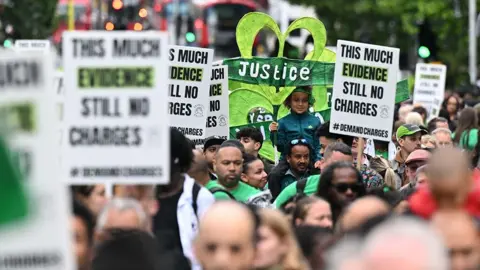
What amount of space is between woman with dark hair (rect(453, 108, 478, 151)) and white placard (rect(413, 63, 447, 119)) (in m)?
9.57

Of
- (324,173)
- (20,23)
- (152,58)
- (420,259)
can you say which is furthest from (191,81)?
(20,23)

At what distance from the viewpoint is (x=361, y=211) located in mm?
8422

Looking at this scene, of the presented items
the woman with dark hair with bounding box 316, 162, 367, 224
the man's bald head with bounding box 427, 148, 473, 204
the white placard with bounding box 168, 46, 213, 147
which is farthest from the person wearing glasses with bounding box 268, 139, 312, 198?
the man's bald head with bounding box 427, 148, 473, 204

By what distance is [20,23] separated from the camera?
36.3 m

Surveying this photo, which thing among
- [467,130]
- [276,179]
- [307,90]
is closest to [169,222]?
[276,179]

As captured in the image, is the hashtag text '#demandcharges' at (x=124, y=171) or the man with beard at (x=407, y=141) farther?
the man with beard at (x=407, y=141)

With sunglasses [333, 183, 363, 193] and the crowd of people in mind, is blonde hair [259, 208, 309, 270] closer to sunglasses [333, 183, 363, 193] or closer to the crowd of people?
the crowd of people

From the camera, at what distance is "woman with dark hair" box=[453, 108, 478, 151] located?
701 inches

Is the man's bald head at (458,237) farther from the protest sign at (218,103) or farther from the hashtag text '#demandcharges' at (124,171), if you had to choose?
the protest sign at (218,103)

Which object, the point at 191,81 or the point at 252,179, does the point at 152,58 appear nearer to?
the point at 252,179

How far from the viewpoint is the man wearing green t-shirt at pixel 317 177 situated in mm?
12266

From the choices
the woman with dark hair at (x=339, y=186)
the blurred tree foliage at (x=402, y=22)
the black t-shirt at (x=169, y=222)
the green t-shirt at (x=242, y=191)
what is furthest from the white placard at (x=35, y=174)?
the blurred tree foliage at (x=402, y=22)

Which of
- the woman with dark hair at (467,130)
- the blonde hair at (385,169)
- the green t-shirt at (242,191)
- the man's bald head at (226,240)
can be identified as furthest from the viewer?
the woman with dark hair at (467,130)

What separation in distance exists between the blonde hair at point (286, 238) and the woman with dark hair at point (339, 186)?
254cm
